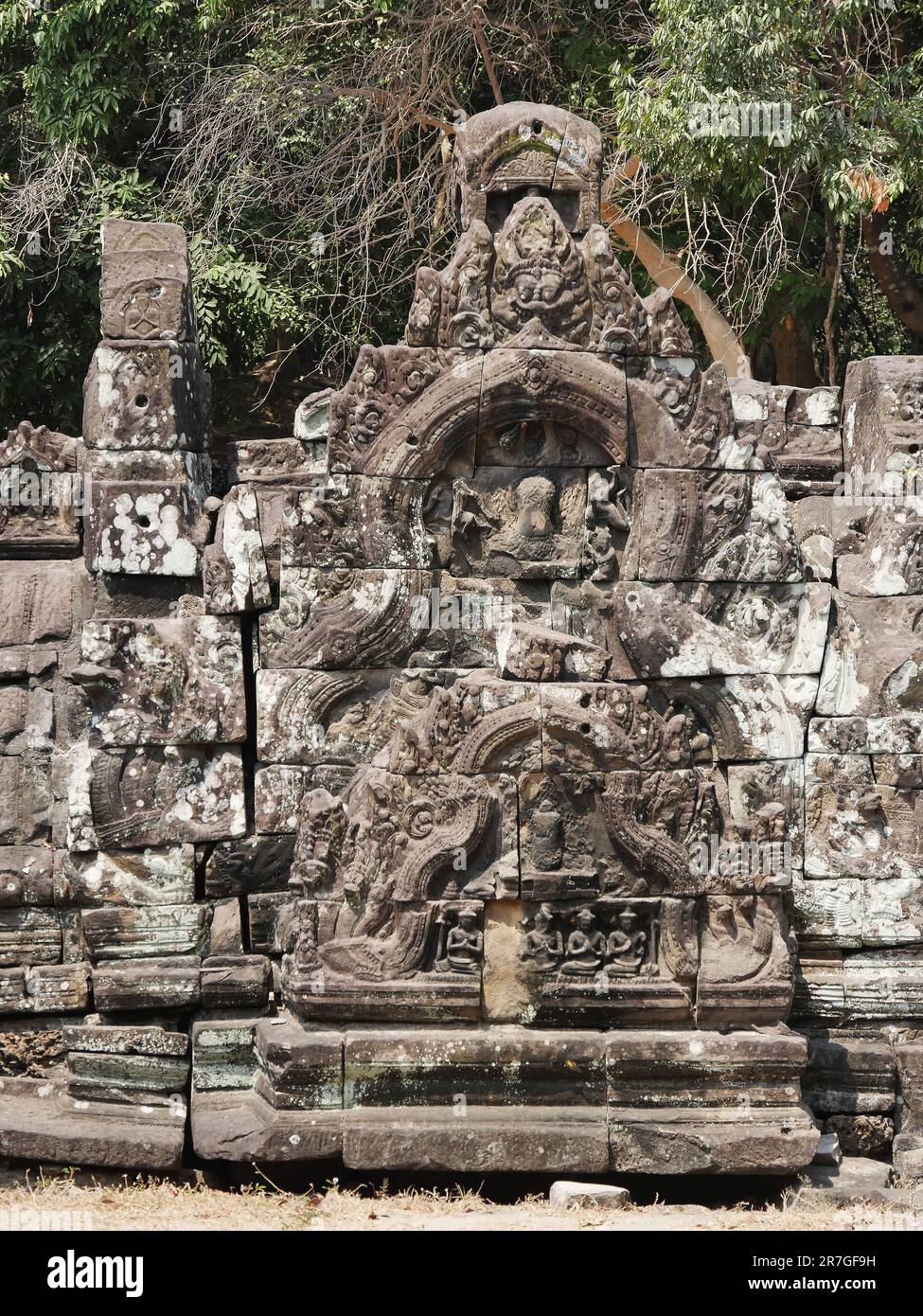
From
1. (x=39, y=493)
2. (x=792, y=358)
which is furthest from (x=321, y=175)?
(x=39, y=493)

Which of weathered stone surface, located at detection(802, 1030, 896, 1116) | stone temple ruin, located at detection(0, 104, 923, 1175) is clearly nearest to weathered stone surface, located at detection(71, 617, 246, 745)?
stone temple ruin, located at detection(0, 104, 923, 1175)

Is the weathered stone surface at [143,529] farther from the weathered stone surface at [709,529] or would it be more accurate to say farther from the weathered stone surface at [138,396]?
the weathered stone surface at [709,529]

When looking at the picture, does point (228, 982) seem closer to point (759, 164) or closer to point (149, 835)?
point (149, 835)

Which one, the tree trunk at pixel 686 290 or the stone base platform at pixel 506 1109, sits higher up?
the tree trunk at pixel 686 290

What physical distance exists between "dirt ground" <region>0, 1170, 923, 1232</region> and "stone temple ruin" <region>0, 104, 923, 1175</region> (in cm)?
16

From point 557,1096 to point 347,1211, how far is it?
1.05 metres

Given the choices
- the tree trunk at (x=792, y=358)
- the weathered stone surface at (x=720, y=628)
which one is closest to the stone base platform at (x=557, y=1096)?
the weathered stone surface at (x=720, y=628)

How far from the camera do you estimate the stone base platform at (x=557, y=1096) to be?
7.85 m

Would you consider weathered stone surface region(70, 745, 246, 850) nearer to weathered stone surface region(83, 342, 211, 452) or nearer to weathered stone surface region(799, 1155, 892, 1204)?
weathered stone surface region(83, 342, 211, 452)

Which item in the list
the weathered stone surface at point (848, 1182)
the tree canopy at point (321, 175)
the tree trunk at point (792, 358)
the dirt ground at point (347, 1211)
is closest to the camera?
the dirt ground at point (347, 1211)

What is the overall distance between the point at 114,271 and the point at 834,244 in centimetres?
835

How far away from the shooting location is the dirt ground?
7.39 metres

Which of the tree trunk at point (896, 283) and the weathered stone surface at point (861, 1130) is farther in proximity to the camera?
the tree trunk at point (896, 283)

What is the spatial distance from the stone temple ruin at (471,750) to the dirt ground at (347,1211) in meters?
0.16
